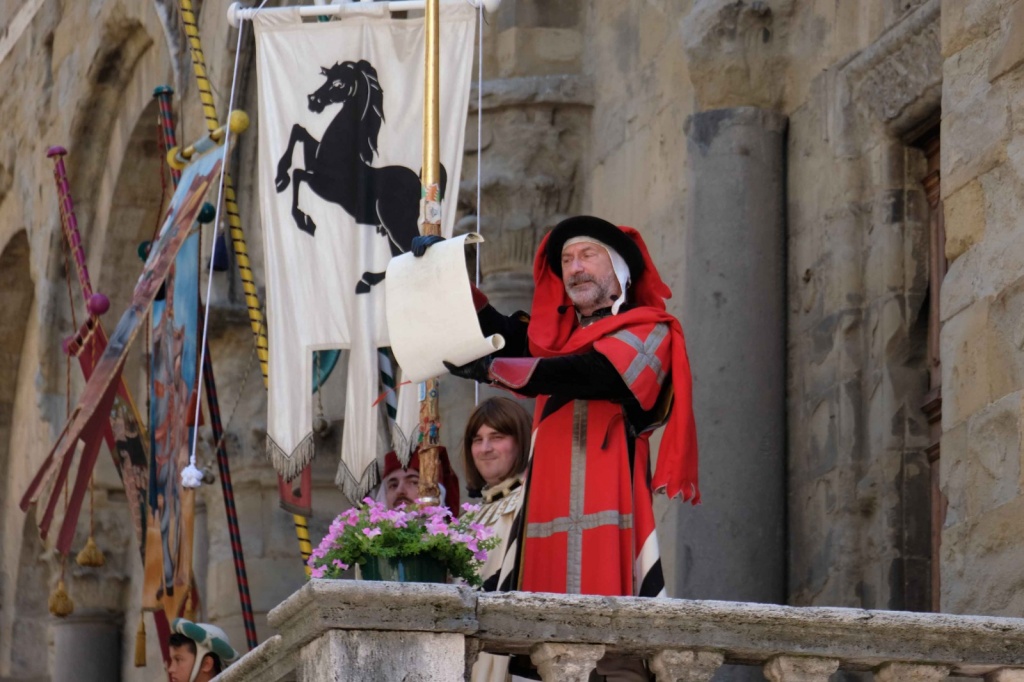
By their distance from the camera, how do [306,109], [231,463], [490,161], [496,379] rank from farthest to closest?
1. [231,463]
2. [490,161]
3. [306,109]
4. [496,379]

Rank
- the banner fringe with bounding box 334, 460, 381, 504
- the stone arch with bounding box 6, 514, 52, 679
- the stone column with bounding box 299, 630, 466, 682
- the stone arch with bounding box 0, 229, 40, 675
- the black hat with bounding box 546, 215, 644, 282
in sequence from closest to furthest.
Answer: the stone column with bounding box 299, 630, 466, 682
the black hat with bounding box 546, 215, 644, 282
the banner fringe with bounding box 334, 460, 381, 504
the stone arch with bounding box 6, 514, 52, 679
the stone arch with bounding box 0, 229, 40, 675

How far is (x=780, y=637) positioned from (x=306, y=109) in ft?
12.1

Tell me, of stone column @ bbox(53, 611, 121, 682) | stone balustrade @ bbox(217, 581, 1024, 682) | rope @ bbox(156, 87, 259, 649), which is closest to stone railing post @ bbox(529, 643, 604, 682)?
stone balustrade @ bbox(217, 581, 1024, 682)

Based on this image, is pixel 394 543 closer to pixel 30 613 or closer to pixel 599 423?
pixel 599 423

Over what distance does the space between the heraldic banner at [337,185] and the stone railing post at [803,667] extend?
2.93 metres

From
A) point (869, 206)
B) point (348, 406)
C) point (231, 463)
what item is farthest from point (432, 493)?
point (231, 463)

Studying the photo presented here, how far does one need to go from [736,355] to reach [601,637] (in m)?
3.33

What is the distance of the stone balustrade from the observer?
4.89 m

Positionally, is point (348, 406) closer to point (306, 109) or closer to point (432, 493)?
point (306, 109)

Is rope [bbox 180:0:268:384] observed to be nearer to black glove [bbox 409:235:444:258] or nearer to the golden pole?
the golden pole

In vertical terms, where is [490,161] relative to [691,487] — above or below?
above

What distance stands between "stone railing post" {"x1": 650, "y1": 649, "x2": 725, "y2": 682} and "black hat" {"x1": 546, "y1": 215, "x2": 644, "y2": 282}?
148cm

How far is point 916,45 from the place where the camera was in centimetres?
770

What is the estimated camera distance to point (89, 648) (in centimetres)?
1433
